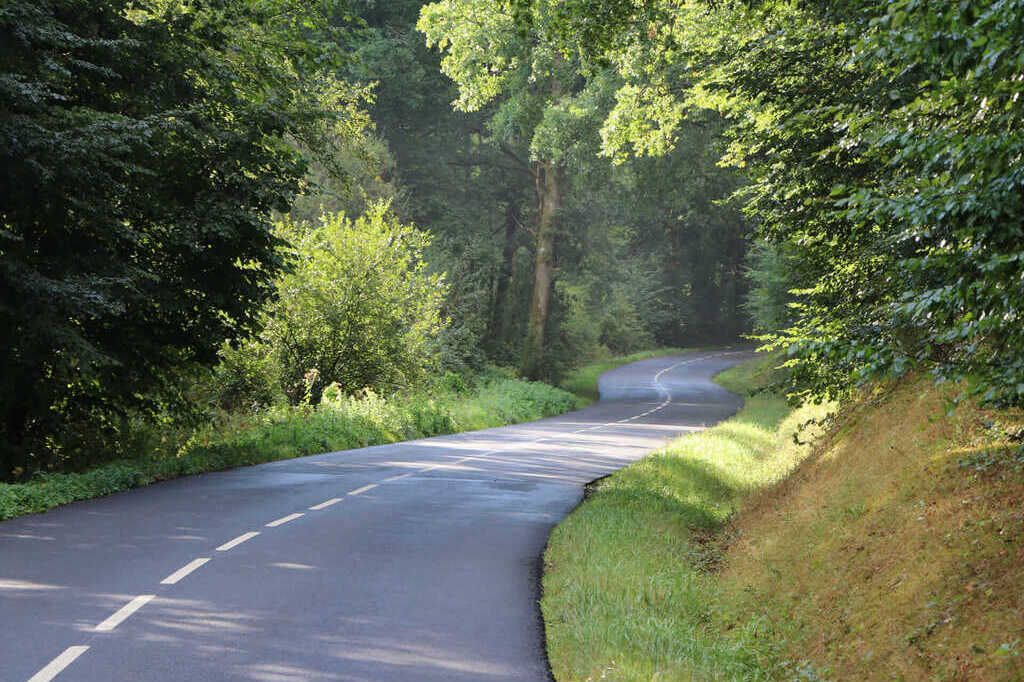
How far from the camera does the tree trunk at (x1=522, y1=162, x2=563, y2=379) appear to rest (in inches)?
1822

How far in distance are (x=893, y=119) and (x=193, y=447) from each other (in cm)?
1502

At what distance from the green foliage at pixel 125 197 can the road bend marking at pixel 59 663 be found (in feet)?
24.3

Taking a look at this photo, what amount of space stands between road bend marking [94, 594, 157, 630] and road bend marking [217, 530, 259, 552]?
87.3 inches

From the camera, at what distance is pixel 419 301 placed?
28594 millimetres

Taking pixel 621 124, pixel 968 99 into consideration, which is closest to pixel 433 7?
pixel 621 124

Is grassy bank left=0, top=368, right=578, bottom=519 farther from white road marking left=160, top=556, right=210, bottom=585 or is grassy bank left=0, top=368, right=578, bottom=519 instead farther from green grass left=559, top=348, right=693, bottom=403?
green grass left=559, top=348, right=693, bottom=403

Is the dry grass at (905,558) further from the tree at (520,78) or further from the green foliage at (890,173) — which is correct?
the tree at (520,78)

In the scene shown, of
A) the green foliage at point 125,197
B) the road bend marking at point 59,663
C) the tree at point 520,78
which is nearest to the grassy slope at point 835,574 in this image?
the road bend marking at point 59,663

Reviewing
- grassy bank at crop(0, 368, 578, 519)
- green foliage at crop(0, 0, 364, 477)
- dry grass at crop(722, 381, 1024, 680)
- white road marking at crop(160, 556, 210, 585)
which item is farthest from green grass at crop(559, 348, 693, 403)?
white road marking at crop(160, 556, 210, 585)

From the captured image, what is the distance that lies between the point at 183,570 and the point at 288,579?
3.44 feet

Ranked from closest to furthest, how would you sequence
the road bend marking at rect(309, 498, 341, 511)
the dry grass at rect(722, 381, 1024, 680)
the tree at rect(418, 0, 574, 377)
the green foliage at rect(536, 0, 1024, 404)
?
the green foliage at rect(536, 0, 1024, 404), the dry grass at rect(722, 381, 1024, 680), the road bend marking at rect(309, 498, 341, 511), the tree at rect(418, 0, 574, 377)

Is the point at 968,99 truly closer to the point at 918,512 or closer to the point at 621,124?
the point at 918,512

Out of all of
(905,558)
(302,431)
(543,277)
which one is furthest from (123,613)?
(543,277)

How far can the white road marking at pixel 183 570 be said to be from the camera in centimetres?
953
